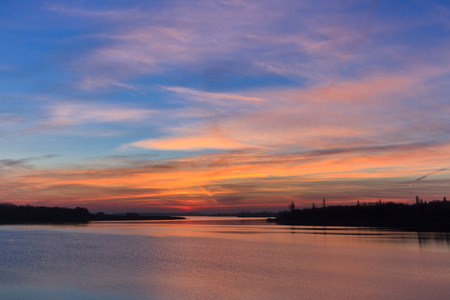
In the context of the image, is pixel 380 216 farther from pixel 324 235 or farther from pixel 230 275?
pixel 230 275

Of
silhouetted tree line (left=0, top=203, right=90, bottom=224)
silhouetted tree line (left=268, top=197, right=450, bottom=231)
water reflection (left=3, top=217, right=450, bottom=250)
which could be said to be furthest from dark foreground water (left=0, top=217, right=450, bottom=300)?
silhouetted tree line (left=0, top=203, right=90, bottom=224)

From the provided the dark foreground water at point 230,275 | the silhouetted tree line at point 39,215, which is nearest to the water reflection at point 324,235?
the dark foreground water at point 230,275

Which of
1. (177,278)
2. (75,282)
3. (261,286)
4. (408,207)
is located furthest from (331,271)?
(408,207)

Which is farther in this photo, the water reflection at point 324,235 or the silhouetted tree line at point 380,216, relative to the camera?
the silhouetted tree line at point 380,216

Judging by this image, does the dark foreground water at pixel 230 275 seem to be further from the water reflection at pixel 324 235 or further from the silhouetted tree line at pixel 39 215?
the silhouetted tree line at pixel 39 215

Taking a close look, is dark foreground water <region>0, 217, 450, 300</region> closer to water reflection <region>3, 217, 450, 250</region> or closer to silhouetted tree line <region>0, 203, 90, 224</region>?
water reflection <region>3, 217, 450, 250</region>

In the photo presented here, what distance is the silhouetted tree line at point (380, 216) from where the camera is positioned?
3573 inches

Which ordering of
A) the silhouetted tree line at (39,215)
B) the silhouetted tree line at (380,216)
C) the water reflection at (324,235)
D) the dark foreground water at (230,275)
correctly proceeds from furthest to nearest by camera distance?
the silhouetted tree line at (39,215), the silhouetted tree line at (380,216), the water reflection at (324,235), the dark foreground water at (230,275)

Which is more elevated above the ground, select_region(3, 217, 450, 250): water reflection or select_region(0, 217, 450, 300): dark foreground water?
select_region(3, 217, 450, 250): water reflection

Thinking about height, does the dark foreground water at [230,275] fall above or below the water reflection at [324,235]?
below

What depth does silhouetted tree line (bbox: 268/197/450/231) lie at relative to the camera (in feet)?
298

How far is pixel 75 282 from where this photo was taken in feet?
79.3

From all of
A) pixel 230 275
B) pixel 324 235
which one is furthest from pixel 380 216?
pixel 230 275

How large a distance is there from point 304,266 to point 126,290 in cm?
1412
